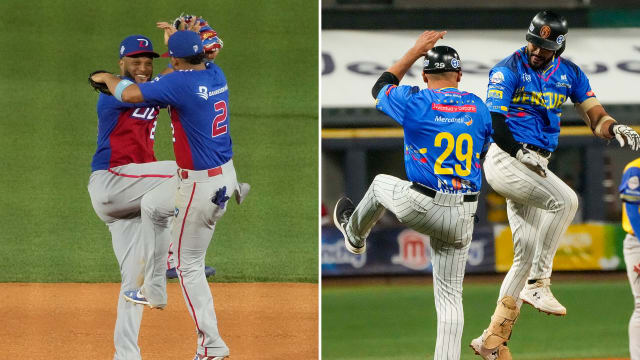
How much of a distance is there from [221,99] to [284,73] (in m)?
7.33

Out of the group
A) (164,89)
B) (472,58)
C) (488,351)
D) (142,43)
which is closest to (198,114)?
(164,89)

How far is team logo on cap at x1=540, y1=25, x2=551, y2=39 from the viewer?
399 centimetres

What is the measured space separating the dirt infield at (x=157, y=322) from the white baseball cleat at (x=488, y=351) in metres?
1.10

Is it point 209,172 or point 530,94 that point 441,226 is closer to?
point 530,94

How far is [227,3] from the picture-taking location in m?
11.2

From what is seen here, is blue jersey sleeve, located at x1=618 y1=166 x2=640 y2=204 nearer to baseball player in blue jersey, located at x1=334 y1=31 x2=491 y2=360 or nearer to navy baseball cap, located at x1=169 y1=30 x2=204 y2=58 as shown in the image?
baseball player in blue jersey, located at x1=334 y1=31 x2=491 y2=360

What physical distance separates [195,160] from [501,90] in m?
1.48

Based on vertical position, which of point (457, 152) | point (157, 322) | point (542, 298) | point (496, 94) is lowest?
point (157, 322)

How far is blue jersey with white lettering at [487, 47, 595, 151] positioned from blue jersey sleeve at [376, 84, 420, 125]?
1.70ft

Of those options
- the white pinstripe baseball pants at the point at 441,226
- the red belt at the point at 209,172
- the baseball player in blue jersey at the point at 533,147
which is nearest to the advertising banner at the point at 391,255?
the baseball player in blue jersey at the point at 533,147

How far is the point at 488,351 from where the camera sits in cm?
436

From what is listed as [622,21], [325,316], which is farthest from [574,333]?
[622,21]

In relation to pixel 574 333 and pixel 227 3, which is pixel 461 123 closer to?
pixel 574 333

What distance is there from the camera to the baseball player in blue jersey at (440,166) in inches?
146
